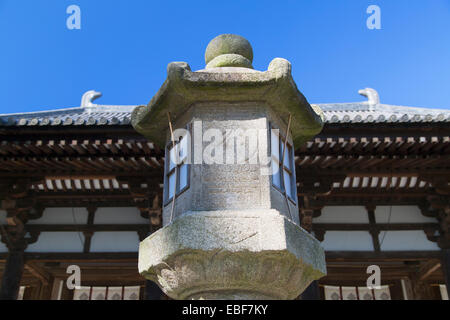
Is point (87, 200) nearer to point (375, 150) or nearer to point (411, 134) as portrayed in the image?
point (375, 150)

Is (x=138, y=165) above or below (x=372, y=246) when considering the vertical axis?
above

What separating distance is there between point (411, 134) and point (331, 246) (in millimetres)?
2831

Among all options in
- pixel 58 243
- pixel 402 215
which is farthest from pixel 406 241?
pixel 58 243

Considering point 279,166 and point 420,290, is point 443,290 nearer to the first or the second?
point 420,290

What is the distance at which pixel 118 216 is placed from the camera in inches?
340

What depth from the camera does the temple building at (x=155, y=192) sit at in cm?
671

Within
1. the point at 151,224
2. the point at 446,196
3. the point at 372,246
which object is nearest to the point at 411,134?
the point at 446,196

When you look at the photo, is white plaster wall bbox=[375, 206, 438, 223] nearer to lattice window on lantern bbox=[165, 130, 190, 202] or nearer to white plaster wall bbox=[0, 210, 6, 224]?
lattice window on lantern bbox=[165, 130, 190, 202]

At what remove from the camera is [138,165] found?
7.29m

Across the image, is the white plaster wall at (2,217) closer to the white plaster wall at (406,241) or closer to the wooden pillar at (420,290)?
the white plaster wall at (406,241)

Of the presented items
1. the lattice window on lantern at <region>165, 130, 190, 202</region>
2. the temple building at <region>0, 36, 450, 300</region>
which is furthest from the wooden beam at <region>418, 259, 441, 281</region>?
the lattice window on lantern at <region>165, 130, 190, 202</region>

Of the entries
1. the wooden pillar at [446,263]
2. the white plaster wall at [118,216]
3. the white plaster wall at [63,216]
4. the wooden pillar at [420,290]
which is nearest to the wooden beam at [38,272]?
the white plaster wall at [63,216]

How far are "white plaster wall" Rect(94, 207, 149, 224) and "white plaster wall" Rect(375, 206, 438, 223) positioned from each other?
4826mm

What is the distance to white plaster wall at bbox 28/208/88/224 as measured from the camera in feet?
28.2
